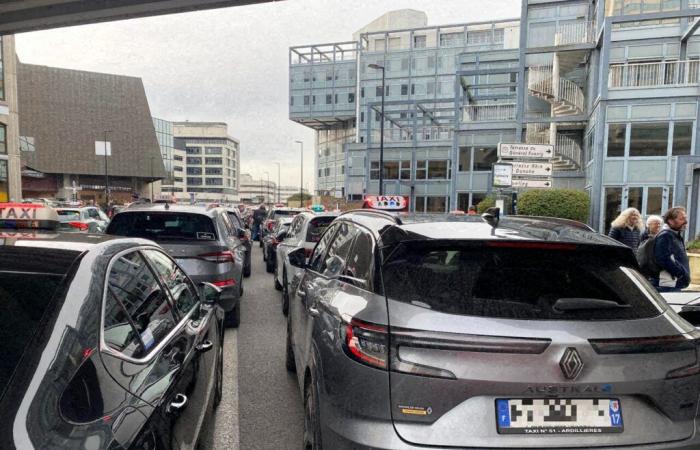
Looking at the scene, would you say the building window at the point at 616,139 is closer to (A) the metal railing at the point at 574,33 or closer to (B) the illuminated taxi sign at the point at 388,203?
(A) the metal railing at the point at 574,33

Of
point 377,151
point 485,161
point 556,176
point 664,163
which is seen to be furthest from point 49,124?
point 664,163

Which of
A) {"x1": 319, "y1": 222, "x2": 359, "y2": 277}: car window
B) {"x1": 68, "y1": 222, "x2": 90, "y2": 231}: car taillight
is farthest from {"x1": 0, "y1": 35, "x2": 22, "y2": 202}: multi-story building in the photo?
{"x1": 319, "y1": 222, "x2": 359, "y2": 277}: car window

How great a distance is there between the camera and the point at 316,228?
819cm

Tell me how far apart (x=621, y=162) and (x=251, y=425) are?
2045 centimetres

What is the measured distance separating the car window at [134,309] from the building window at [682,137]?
857 inches

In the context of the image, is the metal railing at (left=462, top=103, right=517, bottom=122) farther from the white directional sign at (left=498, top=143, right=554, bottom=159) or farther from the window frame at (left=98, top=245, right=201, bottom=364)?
the window frame at (left=98, top=245, right=201, bottom=364)

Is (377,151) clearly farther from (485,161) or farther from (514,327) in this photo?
(514,327)

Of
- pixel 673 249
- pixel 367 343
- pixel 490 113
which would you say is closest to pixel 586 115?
pixel 490 113

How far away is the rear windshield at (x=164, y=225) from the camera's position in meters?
5.89

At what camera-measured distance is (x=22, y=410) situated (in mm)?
1297

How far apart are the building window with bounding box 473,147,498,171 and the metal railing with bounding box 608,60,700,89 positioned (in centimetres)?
924

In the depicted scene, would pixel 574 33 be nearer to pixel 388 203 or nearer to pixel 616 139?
pixel 616 139

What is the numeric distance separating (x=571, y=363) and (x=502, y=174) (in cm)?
964

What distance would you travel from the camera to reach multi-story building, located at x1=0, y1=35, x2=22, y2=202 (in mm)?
35250
